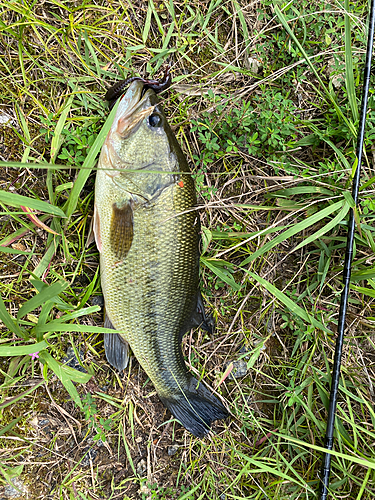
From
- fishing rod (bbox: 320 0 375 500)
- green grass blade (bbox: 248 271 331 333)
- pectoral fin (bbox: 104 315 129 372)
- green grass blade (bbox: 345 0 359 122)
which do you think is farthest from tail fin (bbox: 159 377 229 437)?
green grass blade (bbox: 345 0 359 122)

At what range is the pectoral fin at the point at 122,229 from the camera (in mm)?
1974

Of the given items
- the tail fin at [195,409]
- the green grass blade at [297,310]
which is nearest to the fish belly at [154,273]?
the tail fin at [195,409]

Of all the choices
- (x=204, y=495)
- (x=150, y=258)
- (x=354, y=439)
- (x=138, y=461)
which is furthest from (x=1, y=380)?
(x=354, y=439)

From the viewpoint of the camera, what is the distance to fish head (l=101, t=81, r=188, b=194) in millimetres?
Result: 1965

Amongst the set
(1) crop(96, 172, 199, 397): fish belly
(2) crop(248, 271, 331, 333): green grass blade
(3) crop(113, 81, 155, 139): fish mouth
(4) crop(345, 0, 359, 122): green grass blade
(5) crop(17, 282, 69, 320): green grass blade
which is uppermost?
(3) crop(113, 81, 155, 139): fish mouth

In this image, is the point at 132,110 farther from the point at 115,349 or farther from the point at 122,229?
the point at 115,349

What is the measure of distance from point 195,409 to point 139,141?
1863 mm

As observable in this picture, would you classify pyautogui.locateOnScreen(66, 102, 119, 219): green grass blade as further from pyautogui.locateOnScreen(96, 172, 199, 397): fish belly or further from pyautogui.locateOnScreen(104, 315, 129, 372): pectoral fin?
pyautogui.locateOnScreen(104, 315, 129, 372): pectoral fin

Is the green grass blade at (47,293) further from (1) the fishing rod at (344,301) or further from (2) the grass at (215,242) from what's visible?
(1) the fishing rod at (344,301)

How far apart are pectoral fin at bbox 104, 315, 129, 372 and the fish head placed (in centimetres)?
102

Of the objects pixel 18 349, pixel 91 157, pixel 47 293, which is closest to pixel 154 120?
pixel 91 157

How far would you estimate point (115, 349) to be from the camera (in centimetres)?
222

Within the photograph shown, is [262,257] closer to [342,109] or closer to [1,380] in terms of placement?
[342,109]

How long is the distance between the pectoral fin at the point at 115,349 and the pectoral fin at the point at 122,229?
1.77ft
